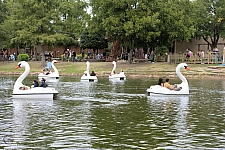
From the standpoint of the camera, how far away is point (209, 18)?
6244cm

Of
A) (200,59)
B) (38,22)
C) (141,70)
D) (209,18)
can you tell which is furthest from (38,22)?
(209,18)

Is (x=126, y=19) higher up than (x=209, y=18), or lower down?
lower down

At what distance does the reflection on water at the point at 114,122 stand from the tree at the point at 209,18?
37583 mm

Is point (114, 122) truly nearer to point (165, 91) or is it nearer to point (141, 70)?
point (165, 91)

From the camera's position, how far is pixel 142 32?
174ft

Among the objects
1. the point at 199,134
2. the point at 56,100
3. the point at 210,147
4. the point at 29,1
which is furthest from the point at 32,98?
the point at 29,1

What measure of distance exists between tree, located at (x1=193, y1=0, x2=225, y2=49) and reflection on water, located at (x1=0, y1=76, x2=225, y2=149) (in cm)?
3758

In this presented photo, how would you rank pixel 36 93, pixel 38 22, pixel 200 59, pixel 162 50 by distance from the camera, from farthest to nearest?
pixel 162 50 → pixel 38 22 → pixel 200 59 → pixel 36 93

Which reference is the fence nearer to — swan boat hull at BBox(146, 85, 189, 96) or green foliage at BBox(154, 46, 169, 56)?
green foliage at BBox(154, 46, 169, 56)

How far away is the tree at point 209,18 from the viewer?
204ft

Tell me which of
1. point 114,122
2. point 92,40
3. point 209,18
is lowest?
point 114,122

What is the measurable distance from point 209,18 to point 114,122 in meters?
48.0

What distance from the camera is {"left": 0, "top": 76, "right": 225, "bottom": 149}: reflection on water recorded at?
14.0m

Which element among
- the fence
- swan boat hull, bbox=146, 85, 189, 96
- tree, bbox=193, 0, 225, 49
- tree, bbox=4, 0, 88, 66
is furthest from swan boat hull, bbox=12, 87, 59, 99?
tree, bbox=193, 0, 225, 49
